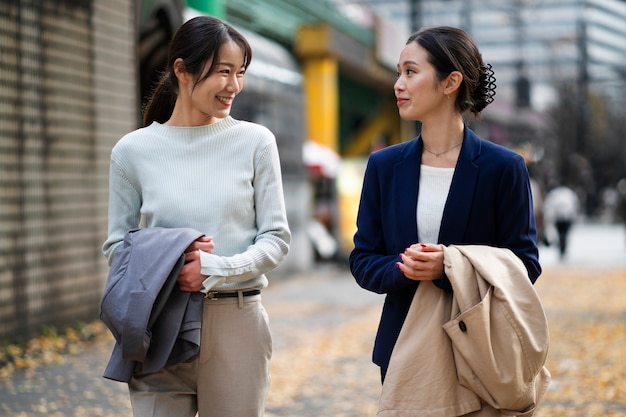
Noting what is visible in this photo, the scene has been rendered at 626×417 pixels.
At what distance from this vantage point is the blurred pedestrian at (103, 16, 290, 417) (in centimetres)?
338

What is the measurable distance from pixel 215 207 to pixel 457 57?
919mm

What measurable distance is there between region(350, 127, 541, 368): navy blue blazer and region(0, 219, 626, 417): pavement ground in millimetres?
4210

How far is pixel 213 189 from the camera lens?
338 centimetres

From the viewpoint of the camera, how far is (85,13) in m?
11.3

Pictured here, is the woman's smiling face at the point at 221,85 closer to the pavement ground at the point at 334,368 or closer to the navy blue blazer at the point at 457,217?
the navy blue blazer at the point at 457,217

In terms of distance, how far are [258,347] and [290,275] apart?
57.2 feet

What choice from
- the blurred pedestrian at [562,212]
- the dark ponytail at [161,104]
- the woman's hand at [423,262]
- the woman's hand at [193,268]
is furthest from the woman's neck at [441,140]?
the blurred pedestrian at [562,212]

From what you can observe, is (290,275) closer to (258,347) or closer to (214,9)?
(214,9)

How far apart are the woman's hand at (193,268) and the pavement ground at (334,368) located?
165 inches

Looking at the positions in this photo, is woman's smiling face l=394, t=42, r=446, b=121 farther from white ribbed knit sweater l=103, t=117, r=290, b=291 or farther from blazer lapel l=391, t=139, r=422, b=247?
white ribbed knit sweater l=103, t=117, r=290, b=291

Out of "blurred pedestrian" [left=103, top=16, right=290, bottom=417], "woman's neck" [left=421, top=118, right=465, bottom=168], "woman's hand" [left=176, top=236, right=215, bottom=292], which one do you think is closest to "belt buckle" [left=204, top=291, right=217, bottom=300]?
"blurred pedestrian" [left=103, top=16, right=290, bottom=417]

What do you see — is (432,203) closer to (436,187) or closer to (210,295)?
(436,187)

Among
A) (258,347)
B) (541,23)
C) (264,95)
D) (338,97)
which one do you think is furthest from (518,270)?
(541,23)

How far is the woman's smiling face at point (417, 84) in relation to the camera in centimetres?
341
